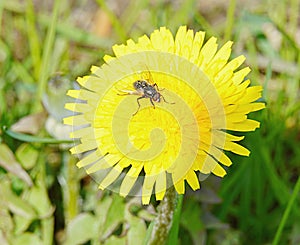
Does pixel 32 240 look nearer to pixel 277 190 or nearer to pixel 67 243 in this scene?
pixel 67 243

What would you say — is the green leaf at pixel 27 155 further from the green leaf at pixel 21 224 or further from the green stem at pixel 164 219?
the green stem at pixel 164 219

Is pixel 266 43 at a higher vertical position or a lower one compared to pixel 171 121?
higher

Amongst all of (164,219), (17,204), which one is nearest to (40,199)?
(17,204)

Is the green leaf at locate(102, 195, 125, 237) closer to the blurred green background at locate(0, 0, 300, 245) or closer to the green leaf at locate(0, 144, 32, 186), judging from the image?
the blurred green background at locate(0, 0, 300, 245)

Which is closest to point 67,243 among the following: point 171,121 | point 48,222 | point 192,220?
point 48,222

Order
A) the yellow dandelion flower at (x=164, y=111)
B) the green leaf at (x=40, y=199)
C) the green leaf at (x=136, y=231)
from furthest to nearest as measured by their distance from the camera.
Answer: the green leaf at (x=40, y=199) → the green leaf at (x=136, y=231) → the yellow dandelion flower at (x=164, y=111)

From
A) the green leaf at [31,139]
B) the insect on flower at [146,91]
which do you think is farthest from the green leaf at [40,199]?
the insect on flower at [146,91]

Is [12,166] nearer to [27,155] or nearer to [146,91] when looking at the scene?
[27,155]
